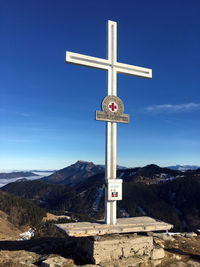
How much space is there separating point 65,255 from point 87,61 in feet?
40.2

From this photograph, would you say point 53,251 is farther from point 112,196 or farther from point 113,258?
point 112,196

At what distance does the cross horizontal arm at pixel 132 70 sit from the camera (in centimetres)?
1666

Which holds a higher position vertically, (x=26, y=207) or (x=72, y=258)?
(x=72, y=258)

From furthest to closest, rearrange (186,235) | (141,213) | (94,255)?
(141,213)
(186,235)
(94,255)

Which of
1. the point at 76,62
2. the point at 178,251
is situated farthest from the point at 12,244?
the point at 76,62

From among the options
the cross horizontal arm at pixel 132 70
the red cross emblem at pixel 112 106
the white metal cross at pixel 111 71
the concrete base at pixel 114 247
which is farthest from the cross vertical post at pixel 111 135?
→ the concrete base at pixel 114 247

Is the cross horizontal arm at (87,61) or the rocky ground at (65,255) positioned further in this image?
the cross horizontal arm at (87,61)

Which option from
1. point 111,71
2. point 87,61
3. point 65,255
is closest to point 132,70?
point 111,71

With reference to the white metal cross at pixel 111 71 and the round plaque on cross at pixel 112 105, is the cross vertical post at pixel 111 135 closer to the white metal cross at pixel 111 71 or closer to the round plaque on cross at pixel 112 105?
the white metal cross at pixel 111 71

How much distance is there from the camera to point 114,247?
43.5ft

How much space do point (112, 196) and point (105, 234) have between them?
2275 mm

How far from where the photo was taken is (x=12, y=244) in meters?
17.1

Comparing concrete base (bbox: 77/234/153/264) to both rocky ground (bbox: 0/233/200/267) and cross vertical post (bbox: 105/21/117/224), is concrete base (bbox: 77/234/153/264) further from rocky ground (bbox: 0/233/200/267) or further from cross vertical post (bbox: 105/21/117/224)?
cross vertical post (bbox: 105/21/117/224)

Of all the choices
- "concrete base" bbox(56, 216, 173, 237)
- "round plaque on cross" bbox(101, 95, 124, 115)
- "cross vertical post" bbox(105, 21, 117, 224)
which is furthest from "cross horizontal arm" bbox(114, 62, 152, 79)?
"concrete base" bbox(56, 216, 173, 237)
